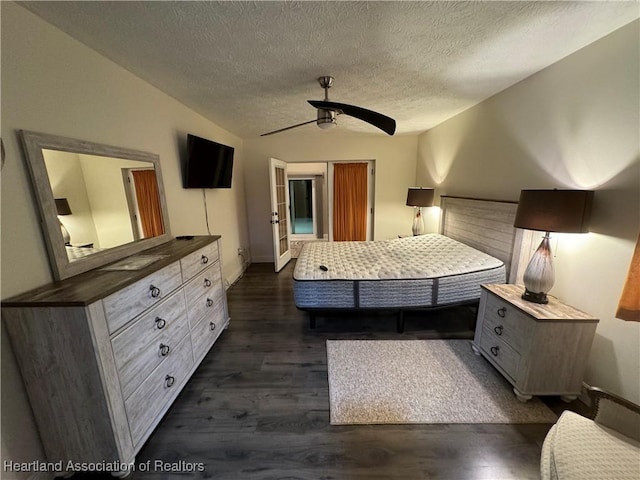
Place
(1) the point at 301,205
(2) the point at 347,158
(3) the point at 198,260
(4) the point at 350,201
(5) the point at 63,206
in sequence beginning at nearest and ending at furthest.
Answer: (5) the point at 63,206, (3) the point at 198,260, (2) the point at 347,158, (4) the point at 350,201, (1) the point at 301,205

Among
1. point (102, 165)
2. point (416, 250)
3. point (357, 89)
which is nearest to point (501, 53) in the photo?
point (357, 89)

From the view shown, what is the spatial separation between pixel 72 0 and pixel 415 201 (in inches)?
157

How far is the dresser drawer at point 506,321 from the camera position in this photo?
1772 mm

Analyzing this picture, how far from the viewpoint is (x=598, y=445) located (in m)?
1.03

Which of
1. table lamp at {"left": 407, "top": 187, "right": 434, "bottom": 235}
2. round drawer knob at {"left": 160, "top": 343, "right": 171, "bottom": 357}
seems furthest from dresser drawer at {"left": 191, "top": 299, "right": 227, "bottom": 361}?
table lamp at {"left": 407, "top": 187, "right": 434, "bottom": 235}

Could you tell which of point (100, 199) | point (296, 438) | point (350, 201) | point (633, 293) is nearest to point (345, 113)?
point (100, 199)

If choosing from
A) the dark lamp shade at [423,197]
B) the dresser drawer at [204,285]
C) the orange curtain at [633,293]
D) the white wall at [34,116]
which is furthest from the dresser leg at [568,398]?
the white wall at [34,116]

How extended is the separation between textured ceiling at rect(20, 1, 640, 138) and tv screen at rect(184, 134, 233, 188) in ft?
1.60

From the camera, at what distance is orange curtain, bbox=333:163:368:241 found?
5449 mm

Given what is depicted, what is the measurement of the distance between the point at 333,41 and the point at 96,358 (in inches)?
87.5

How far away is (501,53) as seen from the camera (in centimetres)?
180

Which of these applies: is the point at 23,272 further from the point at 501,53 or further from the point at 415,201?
the point at 415,201

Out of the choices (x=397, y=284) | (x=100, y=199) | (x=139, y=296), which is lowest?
(x=397, y=284)

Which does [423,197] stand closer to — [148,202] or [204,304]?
[204,304]
